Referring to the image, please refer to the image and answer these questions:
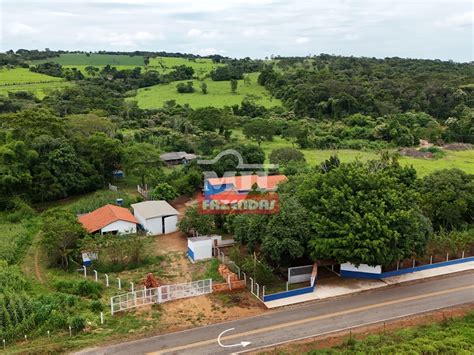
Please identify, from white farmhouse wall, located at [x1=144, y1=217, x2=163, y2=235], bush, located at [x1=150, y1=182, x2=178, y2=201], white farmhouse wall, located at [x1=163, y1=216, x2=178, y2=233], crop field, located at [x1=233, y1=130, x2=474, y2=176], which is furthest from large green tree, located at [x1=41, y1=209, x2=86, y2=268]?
crop field, located at [x1=233, y1=130, x2=474, y2=176]

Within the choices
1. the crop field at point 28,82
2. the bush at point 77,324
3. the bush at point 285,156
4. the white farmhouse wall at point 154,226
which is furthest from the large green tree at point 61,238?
the crop field at point 28,82

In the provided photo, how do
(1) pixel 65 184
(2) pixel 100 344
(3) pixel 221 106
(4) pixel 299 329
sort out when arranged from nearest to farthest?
(2) pixel 100 344 < (4) pixel 299 329 < (1) pixel 65 184 < (3) pixel 221 106

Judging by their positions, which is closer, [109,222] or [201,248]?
[201,248]

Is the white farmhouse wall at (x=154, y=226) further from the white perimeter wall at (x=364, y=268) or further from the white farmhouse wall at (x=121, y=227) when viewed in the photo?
the white perimeter wall at (x=364, y=268)

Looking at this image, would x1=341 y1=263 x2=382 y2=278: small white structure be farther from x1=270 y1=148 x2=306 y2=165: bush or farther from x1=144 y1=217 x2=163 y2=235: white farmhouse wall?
x1=270 y1=148 x2=306 y2=165: bush

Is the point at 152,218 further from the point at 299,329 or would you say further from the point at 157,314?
the point at 299,329

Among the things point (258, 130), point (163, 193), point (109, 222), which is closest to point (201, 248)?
point (109, 222)

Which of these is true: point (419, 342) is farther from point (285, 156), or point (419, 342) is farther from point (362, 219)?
point (285, 156)

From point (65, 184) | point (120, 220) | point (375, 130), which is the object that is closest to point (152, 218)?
point (120, 220)
